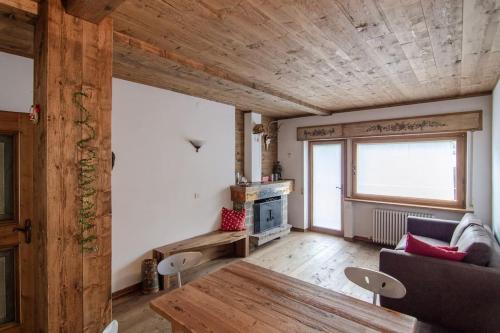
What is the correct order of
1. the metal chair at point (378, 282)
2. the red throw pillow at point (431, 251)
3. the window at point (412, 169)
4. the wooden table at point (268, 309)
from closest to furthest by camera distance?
the wooden table at point (268, 309), the metal chair at point (378, 282), the red throw pillow at point (431, 251), the window at point (412, 169)

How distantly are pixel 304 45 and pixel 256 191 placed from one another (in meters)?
2.83

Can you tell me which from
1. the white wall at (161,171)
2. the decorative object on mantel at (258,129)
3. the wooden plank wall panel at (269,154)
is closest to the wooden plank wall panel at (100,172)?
the white wall at (161,171)

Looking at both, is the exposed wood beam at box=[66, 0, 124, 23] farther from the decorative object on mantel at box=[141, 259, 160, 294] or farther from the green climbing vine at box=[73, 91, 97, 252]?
the decorative object on mantel at box=[141, 259, 160, 294]

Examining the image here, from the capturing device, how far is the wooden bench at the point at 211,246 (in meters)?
3.32

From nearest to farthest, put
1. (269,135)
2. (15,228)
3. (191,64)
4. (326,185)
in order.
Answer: (15,228)
(191,64)
(326,185)
(269,135)

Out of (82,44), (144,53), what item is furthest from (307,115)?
(82,44)

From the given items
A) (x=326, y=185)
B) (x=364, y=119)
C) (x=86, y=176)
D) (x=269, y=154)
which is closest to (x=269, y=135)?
(x=269, y=154)

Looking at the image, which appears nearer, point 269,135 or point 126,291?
point 126,291

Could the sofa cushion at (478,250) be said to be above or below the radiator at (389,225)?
above

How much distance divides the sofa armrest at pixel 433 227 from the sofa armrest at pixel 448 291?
148cm

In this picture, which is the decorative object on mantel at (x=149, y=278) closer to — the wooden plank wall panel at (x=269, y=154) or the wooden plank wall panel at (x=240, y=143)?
the wooden plank wall panel at (x=240, y=143)

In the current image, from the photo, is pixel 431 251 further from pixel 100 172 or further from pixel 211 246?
pixel 100 172

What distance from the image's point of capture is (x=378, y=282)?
1.66 metres

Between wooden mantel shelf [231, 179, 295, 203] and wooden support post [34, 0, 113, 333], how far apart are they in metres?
2.77
